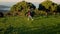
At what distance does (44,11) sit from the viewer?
84.9 feet

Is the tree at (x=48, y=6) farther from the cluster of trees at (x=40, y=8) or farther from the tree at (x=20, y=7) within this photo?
the tree at (x=20, y=7)

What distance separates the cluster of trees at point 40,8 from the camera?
2492cm

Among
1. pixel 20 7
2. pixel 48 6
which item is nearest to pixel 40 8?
pixel 48 6

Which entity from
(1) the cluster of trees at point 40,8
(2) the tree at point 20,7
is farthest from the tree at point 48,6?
(2) the tree at point 20,7

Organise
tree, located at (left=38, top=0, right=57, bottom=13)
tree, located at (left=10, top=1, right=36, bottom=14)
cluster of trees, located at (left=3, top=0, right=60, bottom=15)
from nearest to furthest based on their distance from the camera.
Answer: cluster of trees, located at (left=3, top=0, right=60, bottom=15), tree, located at (left=10, top=1, right=36, bottom=14), tree, located at (left=38, top=0, right=57, bottom=13)

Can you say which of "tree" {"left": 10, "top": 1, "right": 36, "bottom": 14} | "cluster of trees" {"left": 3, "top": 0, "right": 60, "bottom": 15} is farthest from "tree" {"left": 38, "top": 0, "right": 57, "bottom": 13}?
"tree" {"left": 10, "top": 1, "right": 36, "bottom": 14}

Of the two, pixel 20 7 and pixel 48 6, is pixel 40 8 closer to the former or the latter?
pixel 48 6

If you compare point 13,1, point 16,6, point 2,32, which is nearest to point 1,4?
point 13,1

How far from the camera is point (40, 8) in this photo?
26797 millimetres

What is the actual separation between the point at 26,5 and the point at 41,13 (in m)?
1.81

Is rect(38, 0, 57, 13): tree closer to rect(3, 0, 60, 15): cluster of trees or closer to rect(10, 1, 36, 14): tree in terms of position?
rect(3, 0, 60, 15): cluster of trees

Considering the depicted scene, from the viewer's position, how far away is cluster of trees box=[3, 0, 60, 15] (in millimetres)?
24922

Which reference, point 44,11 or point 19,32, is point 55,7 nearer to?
point 44,11

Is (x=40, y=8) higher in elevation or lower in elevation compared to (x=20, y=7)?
lower
